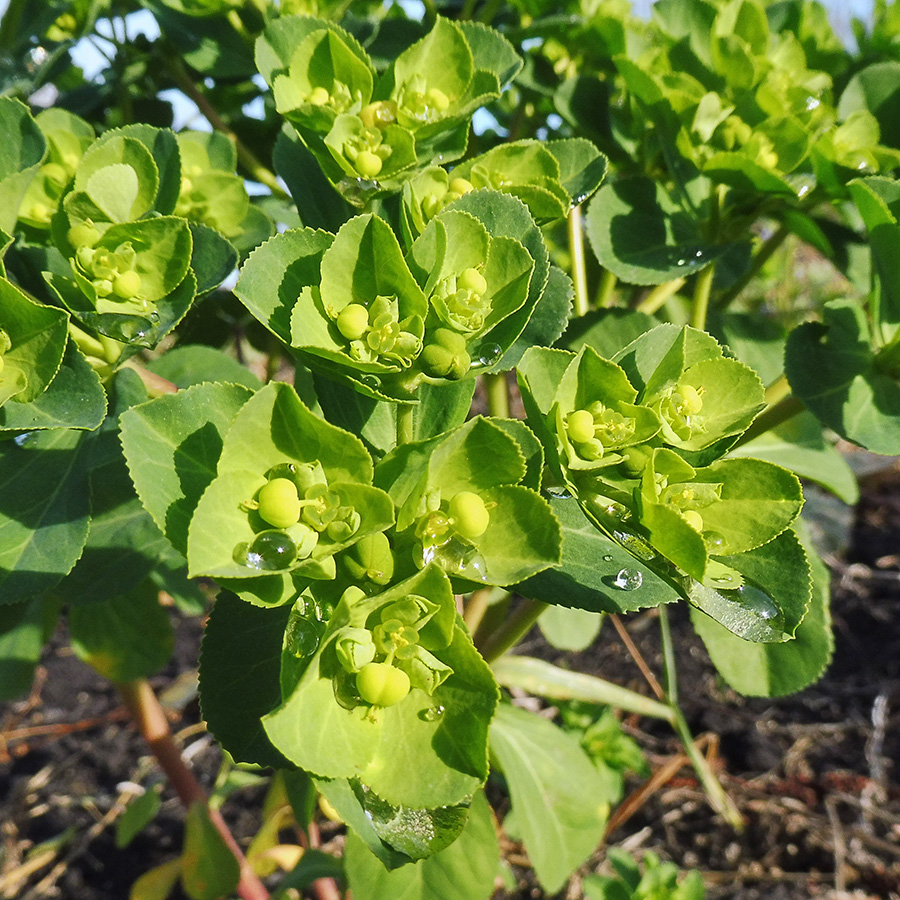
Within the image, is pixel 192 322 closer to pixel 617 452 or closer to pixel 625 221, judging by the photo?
pixel 625 221

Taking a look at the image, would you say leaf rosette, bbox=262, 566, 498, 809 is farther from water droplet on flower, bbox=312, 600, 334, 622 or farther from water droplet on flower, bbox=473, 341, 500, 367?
A: water droplet on flower, bbox=473, 341, 500, 367

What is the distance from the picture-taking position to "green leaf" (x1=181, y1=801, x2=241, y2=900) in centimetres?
172

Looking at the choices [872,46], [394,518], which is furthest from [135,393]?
[872,46]

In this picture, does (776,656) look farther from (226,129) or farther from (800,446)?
(226,129)

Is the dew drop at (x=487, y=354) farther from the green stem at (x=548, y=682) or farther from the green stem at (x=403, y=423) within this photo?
the green stem at (x=548, y=682)

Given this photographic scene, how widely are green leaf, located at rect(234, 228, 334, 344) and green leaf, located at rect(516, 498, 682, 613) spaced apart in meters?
0.36

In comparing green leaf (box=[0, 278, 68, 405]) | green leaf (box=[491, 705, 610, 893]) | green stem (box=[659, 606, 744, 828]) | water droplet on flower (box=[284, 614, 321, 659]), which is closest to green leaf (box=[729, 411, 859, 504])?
green stem (box=[659, 606, 744, 828])

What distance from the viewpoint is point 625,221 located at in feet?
4.39

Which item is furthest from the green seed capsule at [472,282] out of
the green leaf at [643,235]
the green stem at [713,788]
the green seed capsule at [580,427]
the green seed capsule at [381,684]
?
the green stem at [713,788]

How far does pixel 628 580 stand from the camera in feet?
2.78

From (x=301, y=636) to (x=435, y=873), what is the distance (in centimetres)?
74

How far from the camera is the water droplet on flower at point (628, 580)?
33.1 inches

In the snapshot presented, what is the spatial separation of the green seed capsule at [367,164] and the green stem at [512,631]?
2.17 feet

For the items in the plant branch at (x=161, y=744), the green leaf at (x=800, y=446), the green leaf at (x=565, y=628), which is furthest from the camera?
the green leaf at (x=565, y=628)
